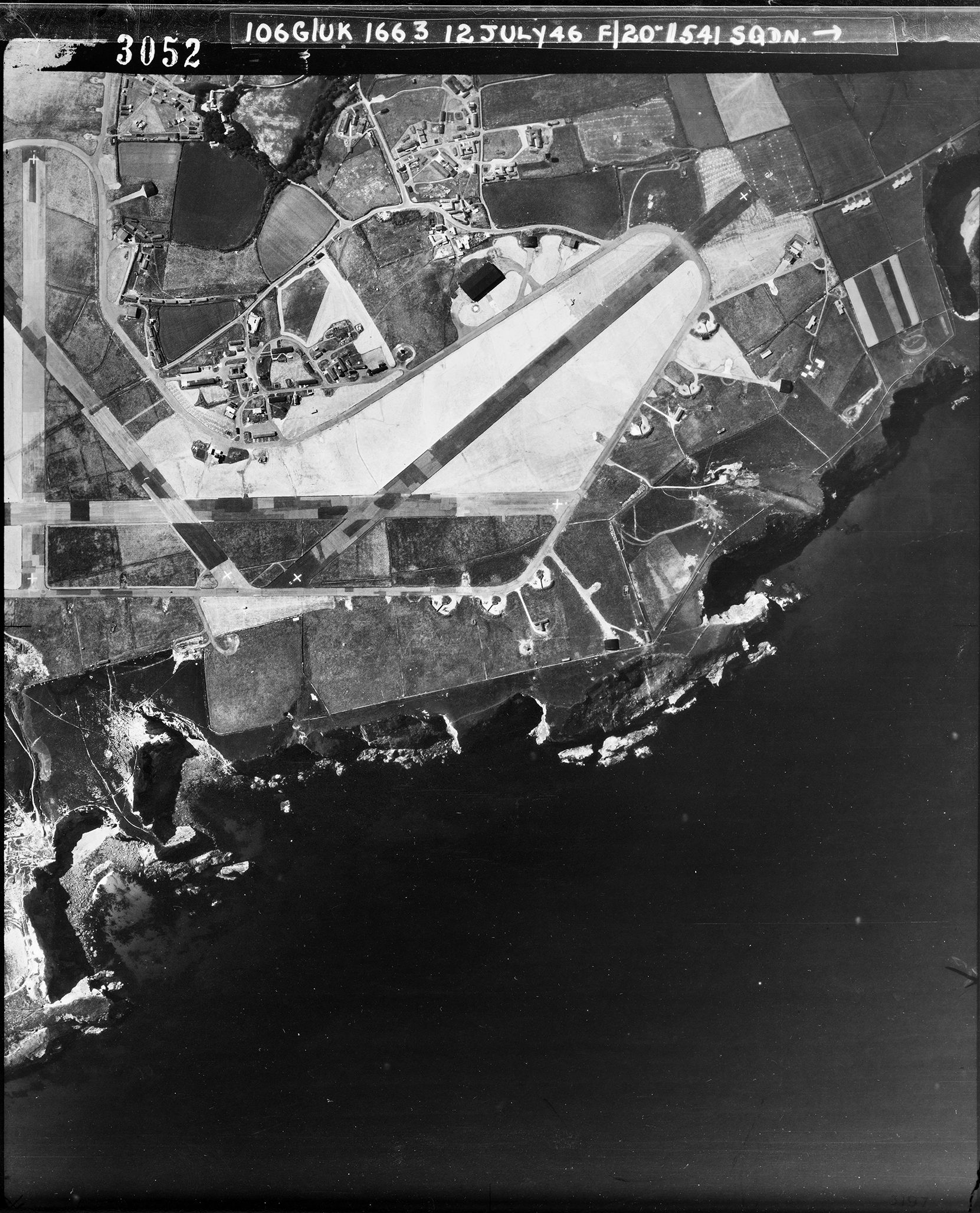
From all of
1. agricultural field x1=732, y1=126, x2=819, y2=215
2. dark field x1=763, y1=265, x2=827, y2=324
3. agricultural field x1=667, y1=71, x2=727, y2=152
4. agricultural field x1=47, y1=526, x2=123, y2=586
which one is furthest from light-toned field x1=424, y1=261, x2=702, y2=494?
agricultural field x1=47, y1=526, x2=123, y2=586

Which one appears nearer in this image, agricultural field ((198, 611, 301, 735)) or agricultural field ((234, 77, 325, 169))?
→ agricultural field ((234, 77, 325, 169))

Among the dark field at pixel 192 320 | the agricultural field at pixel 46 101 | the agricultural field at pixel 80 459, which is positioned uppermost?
the agricultural field at pixel 46 101

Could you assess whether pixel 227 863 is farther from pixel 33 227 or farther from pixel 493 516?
pixel 33 227

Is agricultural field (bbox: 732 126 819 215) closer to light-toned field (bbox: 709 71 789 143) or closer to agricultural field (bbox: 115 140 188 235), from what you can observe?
light-toned field (bbox: 709 71 789 143)

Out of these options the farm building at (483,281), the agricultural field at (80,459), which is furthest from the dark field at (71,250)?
the farm building at (483,281)

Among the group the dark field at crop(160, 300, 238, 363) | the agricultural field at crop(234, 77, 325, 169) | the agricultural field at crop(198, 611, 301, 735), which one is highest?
the agricultural field at crop(234, 77, 325, 169)

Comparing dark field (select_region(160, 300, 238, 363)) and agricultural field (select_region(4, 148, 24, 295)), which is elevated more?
agricultural field (select_region(4, 148, 24, 295))

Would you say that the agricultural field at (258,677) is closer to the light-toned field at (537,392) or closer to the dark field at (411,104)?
the light-toned field at (537,392)
